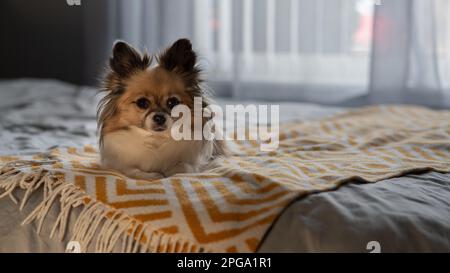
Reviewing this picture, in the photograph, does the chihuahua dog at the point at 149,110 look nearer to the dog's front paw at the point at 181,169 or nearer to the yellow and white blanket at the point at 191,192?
the dog's front paw at the point at 181,169

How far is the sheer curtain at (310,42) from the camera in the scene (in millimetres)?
3324

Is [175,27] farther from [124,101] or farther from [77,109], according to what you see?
[124,101]

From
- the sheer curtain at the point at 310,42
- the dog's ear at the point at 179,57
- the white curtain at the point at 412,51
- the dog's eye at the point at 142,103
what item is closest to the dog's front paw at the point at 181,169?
the dog's eye at the point at 142,103

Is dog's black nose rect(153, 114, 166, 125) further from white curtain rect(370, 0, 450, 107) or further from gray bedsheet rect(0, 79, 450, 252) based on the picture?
white curtain rect(370, 0, 450, 107)

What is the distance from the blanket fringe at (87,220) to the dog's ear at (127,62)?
500 millimetres

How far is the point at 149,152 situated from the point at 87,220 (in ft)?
1.54

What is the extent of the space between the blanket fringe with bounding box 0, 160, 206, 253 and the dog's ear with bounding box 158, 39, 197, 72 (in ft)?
1.95

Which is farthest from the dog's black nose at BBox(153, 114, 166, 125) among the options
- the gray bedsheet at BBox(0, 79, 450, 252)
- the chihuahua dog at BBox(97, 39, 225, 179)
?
the gray bedsheet at BBox(0, 79, 450, 252)

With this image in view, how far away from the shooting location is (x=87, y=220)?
134 cm

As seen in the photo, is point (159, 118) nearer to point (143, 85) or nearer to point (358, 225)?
point (143, 85)

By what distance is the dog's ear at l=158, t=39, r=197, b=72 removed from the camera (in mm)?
1841

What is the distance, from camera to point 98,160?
6.02 feet

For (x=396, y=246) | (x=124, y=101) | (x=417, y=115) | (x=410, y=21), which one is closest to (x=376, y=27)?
(x=410, y=21)
